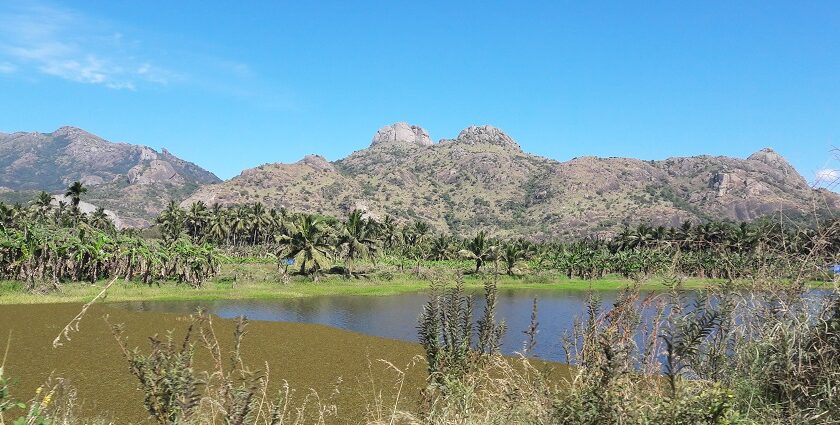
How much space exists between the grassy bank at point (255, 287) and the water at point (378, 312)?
2.58 m

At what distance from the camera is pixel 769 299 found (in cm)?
538

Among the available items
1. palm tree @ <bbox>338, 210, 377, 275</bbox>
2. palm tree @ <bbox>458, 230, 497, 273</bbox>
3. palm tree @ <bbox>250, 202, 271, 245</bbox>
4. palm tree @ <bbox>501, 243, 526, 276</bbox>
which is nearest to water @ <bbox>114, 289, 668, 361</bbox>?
palm tree @ <bbox>338, 210, 377, 275</bbox>

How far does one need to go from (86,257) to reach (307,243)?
2252 centimetres

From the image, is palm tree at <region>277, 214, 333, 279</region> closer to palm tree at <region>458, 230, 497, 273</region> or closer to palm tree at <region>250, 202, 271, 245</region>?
palm tree at <region>458, 230, 497, 273</region>

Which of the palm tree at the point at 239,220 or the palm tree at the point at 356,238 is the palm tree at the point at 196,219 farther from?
the palm tree at the point at 356,238

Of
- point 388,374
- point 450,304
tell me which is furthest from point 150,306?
point 450,304

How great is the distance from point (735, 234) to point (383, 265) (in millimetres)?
63636

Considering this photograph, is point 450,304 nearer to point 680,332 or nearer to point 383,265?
point 680,332

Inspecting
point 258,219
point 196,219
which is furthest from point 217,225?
point 196,219

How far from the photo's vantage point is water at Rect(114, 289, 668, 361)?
31156 mm

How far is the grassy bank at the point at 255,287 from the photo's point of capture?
40909mm

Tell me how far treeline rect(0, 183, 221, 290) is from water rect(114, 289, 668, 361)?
8.38 meters

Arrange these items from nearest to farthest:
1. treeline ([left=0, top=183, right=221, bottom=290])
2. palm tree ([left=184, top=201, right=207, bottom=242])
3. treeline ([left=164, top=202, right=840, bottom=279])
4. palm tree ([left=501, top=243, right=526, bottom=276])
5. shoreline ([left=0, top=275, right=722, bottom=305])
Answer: shoreline ([left=0, top=275, right=722, bottom=305]) < treeline ([left=0, top=183, right=221, bottom=290]) < treeline ([left=164, top=202, right=840, bottom=279]) < palm tree ([left=501, top=243, right=526, bottom=276]) < palm tree ([left=184, top=201, right=207, bottom=242])

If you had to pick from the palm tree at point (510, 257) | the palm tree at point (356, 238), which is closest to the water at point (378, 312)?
the palm tree at point (356, 238)
